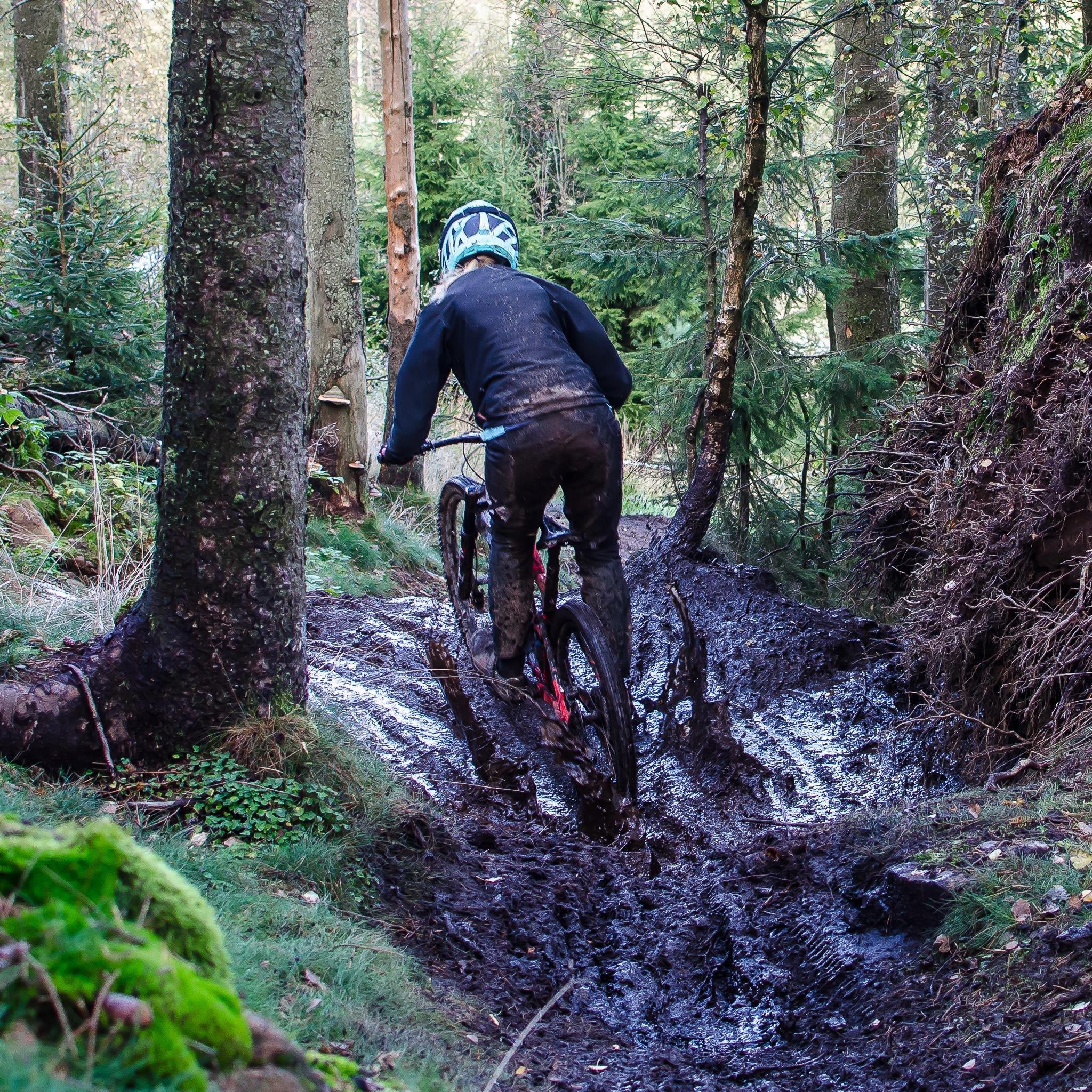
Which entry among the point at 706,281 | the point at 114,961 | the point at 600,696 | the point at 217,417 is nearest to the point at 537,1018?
the point at 114,961

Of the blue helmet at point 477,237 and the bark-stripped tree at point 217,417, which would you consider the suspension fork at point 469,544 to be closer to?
the blue helmet at point 477,237

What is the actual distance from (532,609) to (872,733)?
204 cm

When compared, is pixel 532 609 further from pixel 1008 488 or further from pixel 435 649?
pixel 1008 488

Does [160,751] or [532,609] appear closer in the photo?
[160,751]

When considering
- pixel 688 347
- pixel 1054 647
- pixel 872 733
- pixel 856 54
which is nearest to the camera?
pixel 1054 647

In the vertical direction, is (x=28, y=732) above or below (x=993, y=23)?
Answer: below

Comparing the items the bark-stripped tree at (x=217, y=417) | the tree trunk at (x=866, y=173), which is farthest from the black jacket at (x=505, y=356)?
the tree trunk at (x=866, y=173)

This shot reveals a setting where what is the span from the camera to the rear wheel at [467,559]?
561 cm

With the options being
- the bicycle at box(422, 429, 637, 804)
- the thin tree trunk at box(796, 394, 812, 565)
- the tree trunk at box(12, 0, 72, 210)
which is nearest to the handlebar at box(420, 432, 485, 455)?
the bicycle at box(422, 429, 637, 804)

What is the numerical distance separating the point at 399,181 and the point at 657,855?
26.6ft

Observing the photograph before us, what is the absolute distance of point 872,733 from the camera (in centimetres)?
553

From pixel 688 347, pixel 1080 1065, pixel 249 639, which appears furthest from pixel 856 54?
pixel 1080 1065

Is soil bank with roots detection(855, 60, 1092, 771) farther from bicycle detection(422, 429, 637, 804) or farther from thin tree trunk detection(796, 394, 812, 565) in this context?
thin tree trunk detection(796, 394, 812, 565)

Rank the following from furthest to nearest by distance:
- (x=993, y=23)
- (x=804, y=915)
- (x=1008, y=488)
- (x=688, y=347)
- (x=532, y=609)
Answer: (x=688, y=347)
(x=993, y=23)
(x=532, y=609)
(x=1008, y=488)
(x=804, y=915)
